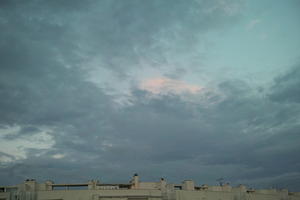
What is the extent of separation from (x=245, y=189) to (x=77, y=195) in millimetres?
46238

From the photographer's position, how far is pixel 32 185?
65.8m

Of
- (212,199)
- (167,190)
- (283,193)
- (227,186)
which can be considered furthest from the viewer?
(283,193)

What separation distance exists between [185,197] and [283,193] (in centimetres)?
4404

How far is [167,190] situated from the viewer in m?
71.4

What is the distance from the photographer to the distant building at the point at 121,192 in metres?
65.8

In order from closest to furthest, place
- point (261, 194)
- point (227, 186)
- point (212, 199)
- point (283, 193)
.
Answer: point (212, 199) → point (227, 186) → point (261, 194) → point (283, 193)

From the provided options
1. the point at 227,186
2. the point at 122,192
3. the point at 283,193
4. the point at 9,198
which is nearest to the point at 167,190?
the point at 122,192

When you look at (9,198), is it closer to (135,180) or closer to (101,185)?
(101,185)

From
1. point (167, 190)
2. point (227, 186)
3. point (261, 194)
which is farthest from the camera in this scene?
point (261, 194)

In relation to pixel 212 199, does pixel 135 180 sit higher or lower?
higher

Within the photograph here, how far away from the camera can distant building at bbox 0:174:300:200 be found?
2589 inches

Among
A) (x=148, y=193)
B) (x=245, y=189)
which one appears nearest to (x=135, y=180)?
(x=148, y=193)

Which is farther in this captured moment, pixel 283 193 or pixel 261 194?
pixel 283 193

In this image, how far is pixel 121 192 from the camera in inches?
2672
